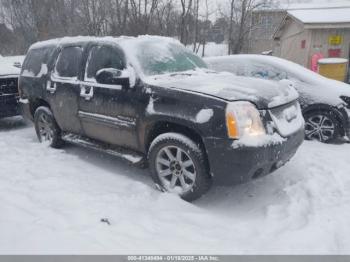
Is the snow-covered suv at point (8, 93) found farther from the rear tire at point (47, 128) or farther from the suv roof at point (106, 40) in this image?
the suv roof at point (106, 40)

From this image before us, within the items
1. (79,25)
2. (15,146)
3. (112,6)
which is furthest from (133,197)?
(79,25)

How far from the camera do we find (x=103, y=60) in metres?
4.63

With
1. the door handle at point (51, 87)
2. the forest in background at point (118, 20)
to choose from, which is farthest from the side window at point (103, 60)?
the forest in background at point (118, 20)

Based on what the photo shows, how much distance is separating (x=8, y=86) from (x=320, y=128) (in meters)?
6.30

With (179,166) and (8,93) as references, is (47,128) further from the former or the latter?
(179,166)

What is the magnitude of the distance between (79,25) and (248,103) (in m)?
18.1

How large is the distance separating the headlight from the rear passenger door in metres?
2.51

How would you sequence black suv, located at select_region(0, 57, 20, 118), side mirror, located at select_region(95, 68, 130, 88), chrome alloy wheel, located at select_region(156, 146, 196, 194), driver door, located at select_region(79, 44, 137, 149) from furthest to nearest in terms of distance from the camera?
1. black suv, located at select_region(0, 57, 20, 118)
2. driver door, located at select_region(79, 44, 137, 149)
3. side mirror, located at select_region(95, 68, 130, 88)
4. chrome alloy wheel, located at select_region(156, 146, 196, 194)

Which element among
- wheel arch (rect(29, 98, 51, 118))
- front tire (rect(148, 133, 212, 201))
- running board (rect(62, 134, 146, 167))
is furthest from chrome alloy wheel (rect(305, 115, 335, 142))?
wheel arch (rect(29, 98, 51, 118))

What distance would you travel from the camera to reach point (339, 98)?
5945 mm

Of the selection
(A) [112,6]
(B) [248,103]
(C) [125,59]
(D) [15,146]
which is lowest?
(D) [15,146]

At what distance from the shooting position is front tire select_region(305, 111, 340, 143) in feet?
19.5

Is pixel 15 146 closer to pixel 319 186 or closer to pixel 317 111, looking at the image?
pixel 319 186

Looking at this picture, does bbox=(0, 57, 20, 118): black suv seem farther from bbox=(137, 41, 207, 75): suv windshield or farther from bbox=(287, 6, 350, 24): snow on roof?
bbox=(287, 6, 350, 24): snow on roof
